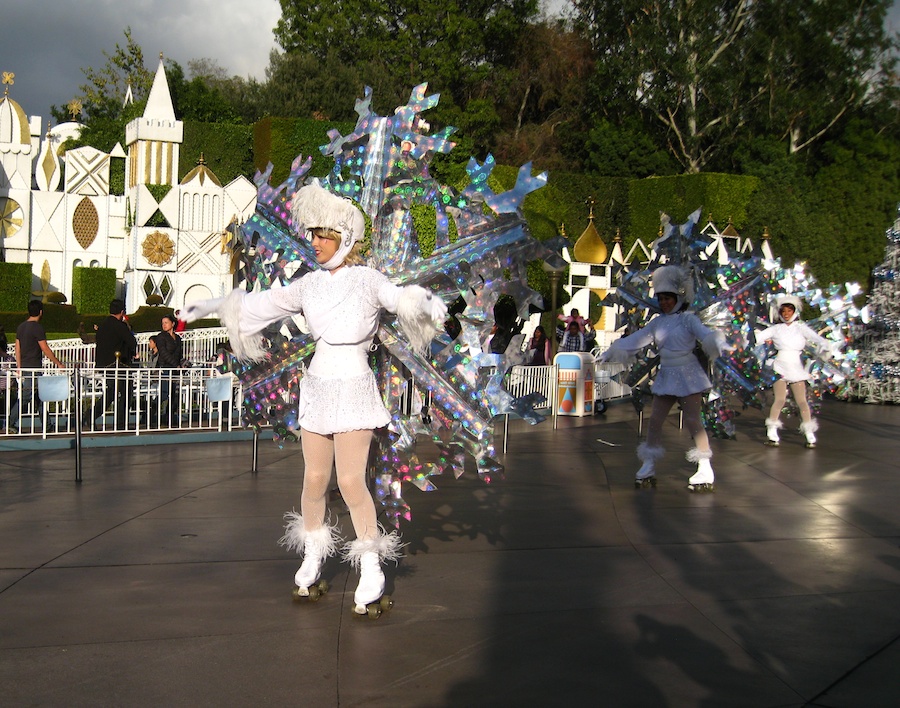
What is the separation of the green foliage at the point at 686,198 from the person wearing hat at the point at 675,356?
27.8 meters

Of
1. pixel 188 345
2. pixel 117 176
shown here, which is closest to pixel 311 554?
pixel 188 345

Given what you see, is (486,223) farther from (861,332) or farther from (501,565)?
(861,332)

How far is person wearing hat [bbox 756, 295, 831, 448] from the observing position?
41.6 feet

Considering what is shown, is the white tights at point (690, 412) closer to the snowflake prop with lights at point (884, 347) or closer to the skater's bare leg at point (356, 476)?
the skater's bare leg at point (356, 476)

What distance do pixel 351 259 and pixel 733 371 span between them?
20.9 feet

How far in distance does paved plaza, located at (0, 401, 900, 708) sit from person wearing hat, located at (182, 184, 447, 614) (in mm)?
410

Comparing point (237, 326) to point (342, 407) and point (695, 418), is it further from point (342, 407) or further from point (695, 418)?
point (695, 418)

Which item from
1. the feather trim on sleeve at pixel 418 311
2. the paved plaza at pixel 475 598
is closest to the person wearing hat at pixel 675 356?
the paved plaza at pixel 475 598

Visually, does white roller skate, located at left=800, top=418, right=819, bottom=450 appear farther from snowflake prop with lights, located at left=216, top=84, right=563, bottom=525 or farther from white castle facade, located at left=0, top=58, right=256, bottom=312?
white castle facade, located at left=0, top=58, right=256, bottom=312

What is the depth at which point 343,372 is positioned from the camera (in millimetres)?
5215

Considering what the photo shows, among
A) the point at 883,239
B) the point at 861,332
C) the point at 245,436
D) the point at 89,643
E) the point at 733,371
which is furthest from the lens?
the point at 883,239

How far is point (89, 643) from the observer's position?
15.4 feet

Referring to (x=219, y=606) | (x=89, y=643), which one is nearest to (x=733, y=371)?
(x=219, y=606)

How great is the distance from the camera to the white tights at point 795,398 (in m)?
12.6
